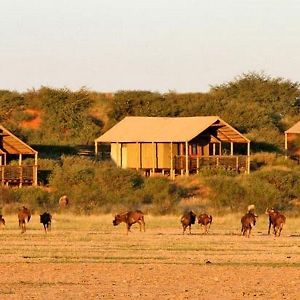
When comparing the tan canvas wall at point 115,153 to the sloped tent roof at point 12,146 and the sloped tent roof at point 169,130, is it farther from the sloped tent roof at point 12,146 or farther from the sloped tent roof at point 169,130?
the sloped tent roof at point 12,146

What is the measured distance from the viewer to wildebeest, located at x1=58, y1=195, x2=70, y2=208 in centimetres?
5494

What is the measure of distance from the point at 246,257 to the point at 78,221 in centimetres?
1735

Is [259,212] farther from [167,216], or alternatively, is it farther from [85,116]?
[85,116]

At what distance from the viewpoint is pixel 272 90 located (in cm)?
9662

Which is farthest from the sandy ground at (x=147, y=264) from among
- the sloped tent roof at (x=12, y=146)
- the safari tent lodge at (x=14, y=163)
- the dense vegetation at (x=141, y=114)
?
the sloped tent roof at (x=12, y=146)

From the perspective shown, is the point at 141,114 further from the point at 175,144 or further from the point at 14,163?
the point at 14,163

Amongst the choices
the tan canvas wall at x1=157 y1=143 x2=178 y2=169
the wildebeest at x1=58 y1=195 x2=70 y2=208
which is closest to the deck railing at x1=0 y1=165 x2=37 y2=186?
the wildebeest at x1=58 y1=195 x2=70 y2=208

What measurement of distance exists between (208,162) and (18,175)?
33.2 ft

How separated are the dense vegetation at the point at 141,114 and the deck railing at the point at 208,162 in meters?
1.76

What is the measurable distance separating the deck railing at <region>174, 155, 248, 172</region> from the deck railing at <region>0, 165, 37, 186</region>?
8.11 meters

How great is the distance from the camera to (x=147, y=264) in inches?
1130

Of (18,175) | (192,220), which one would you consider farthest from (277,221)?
(18,175)

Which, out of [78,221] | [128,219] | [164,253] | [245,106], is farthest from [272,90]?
[164,253]

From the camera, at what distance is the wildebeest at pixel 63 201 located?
54941mm
